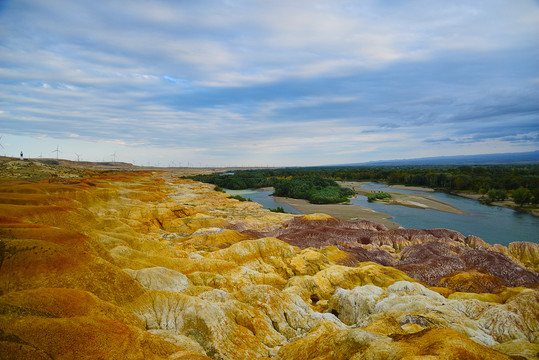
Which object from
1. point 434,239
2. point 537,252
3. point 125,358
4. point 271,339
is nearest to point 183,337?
point 125,358

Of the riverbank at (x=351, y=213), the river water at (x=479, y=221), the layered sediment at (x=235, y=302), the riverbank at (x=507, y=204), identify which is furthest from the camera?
the riverbank at (x=507, y=204)

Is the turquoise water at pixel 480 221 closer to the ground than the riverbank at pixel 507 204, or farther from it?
closer to the ground

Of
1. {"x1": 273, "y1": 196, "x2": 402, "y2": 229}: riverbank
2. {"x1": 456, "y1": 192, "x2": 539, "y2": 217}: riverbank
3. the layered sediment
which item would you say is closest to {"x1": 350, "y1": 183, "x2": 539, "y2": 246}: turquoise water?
{"x1": 456, "y1": 192, "x2": 539, "y2": 217}: riverbank

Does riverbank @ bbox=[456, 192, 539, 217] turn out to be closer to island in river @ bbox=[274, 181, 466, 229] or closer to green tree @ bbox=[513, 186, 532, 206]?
green tree @ bbox=[513, 186, 532, 206]

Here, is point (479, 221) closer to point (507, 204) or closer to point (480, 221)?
point (480, 221)

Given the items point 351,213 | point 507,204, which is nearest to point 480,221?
point 351,213

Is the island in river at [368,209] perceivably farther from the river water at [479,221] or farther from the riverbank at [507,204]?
the riverbank at [507,204]

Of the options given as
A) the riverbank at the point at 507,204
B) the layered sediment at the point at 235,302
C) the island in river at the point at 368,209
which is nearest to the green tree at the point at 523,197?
the riverbank at the point at 507,204
